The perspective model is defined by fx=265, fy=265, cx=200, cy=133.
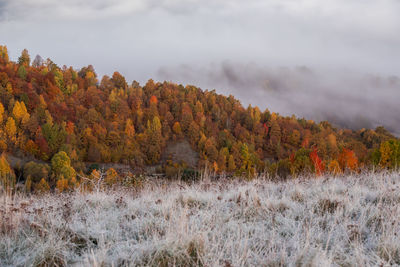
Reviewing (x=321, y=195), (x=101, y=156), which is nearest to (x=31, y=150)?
(x=101, y=156)

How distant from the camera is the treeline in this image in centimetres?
9700

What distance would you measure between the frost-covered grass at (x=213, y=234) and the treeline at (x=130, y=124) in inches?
3016

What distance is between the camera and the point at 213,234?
2.89 meters

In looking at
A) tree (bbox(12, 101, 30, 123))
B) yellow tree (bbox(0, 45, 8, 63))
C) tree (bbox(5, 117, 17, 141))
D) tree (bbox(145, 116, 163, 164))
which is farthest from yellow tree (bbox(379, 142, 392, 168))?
yellow tree (bbox(0, 45, 8, 63))

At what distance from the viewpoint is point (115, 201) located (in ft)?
16.2

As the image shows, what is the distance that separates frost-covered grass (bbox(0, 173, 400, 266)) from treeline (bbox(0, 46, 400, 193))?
251ft

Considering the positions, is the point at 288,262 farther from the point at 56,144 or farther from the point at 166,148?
the point at 166,148

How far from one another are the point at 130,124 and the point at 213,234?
125607 millimetres

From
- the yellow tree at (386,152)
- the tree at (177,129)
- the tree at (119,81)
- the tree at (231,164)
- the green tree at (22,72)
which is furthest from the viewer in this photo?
the tree at (119,81)

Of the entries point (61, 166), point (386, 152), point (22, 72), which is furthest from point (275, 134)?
point (22, 72)

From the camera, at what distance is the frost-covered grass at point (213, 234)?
259 cm

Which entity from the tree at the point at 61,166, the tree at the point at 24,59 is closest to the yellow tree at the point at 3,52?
the tree at the point at 24,59

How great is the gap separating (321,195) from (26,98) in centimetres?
13305

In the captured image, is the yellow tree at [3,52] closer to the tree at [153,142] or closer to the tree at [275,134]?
the tree at [153,142]
